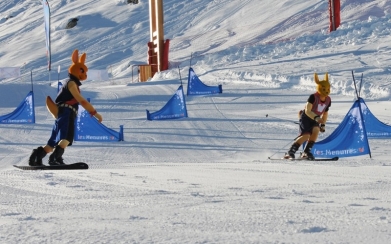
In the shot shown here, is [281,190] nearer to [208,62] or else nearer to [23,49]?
[208,62]

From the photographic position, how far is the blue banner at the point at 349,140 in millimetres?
9516

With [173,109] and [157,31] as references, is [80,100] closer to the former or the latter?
[173,109]

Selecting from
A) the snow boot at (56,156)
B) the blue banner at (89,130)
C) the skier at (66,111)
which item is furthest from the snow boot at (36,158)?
the blue banner at (89,130)

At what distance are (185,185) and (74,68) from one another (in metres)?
2.70

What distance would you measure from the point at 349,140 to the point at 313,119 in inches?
21.0

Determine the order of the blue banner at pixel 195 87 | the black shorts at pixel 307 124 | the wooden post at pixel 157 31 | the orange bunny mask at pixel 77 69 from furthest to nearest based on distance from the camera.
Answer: the wooden post at pixel 157 31 < the blue banner at pixel 195 87 < the black shorts at pixel 307 124 < the orange bunny mask at pixel 77 69

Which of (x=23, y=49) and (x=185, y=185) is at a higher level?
(x=23, y=49)

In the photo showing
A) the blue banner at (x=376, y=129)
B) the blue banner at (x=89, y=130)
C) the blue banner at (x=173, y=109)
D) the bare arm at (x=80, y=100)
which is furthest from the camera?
the blue banner at (x=173, y=109)

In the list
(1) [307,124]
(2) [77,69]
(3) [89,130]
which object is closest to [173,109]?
(3) [89,130]

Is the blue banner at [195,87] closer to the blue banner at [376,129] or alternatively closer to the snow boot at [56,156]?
the blue banner at [376,129]

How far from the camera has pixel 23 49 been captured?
155 feet

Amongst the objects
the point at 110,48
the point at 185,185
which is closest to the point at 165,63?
the point at 110,48

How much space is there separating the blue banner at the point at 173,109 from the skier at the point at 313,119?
5.62 metres

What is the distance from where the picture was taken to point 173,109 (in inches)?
598
